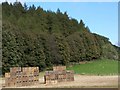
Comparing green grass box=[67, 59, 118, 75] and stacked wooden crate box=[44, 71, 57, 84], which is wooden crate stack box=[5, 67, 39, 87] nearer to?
stacked wooden crate box=[44, 71, 57, 84]

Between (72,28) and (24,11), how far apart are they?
46.4 ft

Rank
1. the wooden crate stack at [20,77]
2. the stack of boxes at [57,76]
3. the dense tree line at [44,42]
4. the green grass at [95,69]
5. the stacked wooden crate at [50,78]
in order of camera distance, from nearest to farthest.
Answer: the wooden crate stack at [20,77]
the stacked wooden crate at [50,78]
the stack of boxes at [57,76]
the dense tree line at [44,42]
the green grass at [95,69]

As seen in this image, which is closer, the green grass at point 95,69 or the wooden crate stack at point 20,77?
the wooden crate stack at point 20,77

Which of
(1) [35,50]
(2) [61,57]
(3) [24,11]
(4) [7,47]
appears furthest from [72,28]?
(4) [7,47]

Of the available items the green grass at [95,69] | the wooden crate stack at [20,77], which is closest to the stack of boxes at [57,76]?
the wooden crate stack at [20,77]

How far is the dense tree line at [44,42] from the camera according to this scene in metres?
53.3

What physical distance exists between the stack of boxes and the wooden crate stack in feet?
3.68

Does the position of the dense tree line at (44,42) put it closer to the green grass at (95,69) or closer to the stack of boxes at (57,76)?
the green grass at (95,69)

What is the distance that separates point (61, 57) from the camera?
65.6 metres

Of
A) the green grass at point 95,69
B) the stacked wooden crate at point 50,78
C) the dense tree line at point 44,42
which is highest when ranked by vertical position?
the dense tree line at point 44,42

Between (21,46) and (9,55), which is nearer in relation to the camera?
(9,55)

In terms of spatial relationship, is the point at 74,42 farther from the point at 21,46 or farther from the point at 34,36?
the point at 21,46

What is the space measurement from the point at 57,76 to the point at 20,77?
3997mm

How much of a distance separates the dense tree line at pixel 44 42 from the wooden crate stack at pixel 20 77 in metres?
15.7
